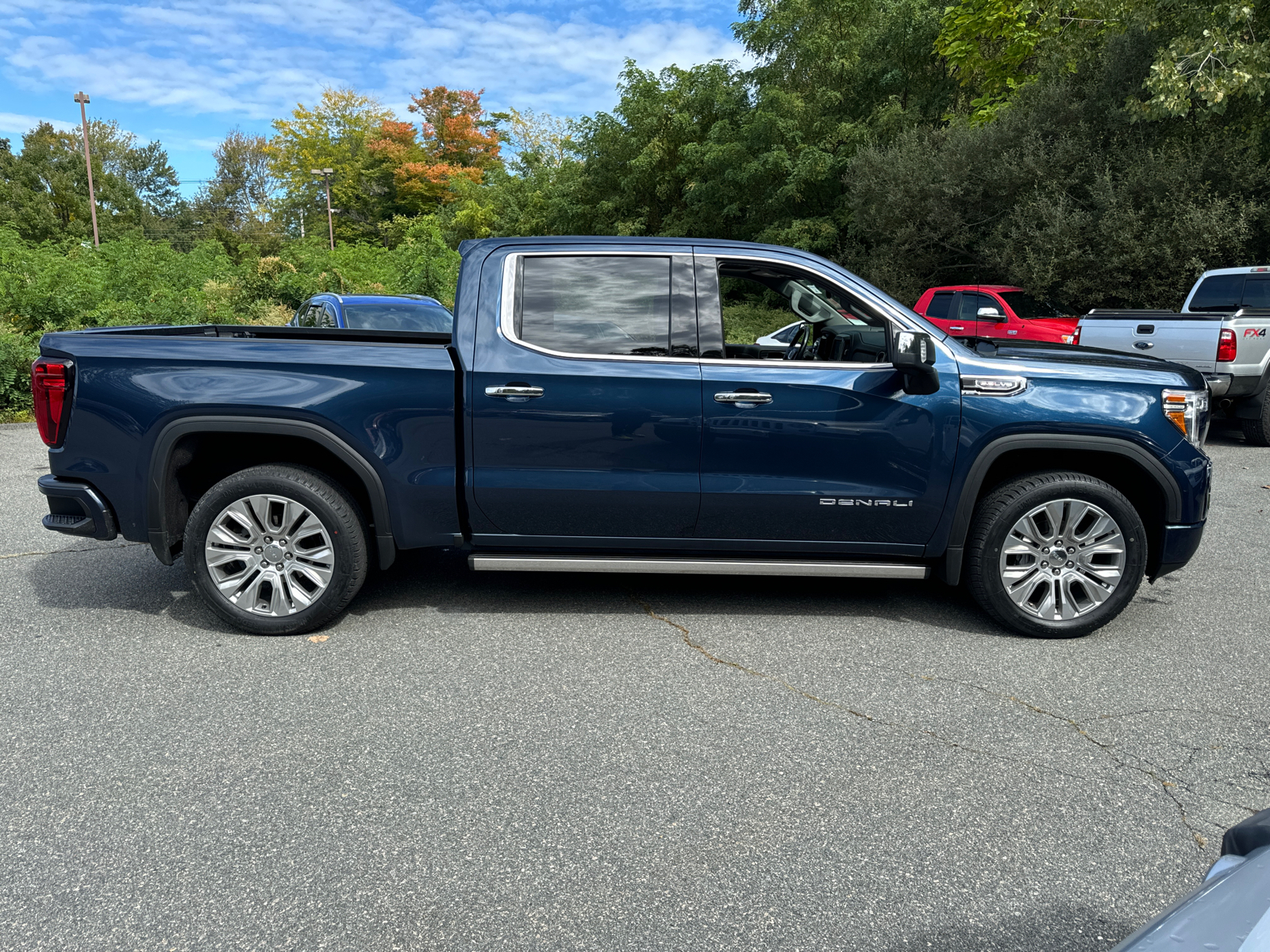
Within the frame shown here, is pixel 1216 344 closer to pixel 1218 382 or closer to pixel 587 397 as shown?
pixel 1218 382

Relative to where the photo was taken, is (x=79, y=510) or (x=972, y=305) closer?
(x=79, y=510)

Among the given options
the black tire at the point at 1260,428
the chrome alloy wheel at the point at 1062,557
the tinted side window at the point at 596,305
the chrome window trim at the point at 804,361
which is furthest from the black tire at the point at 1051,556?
the black tire at the point at 1260,428

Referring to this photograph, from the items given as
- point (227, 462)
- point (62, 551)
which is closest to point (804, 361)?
point (227, 462)

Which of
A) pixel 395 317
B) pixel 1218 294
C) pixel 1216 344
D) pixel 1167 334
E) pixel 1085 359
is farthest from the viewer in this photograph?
pixel 1218 294

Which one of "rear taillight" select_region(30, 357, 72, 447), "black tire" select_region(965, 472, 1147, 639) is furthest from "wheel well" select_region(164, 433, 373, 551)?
"black tire" select_region(965, 472, 1147, 639)

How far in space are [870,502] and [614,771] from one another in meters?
1.97

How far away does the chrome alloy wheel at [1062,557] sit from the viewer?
179 inches

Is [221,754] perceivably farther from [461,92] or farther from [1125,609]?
[461,92]

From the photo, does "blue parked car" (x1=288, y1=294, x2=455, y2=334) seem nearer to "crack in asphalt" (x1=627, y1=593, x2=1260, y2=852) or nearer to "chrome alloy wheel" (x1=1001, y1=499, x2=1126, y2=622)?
"crack in asphalt" (x1=627, y1=593, x2=1260, y2=852)

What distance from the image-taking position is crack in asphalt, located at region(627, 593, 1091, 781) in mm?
3391

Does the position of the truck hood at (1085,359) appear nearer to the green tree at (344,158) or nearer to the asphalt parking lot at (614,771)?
the asphalt parking lot at (614,771)

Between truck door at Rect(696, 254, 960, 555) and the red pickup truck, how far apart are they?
33.6 ft

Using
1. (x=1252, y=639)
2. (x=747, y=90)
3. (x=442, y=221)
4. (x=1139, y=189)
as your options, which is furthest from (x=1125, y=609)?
(x=442, y=221)

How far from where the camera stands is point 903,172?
2258 cm
